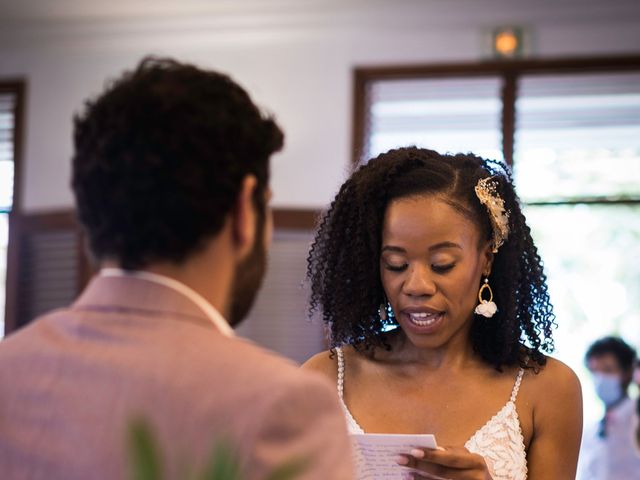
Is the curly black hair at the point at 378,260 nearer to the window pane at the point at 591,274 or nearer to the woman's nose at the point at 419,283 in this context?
the woman's nose at the point at 419,283

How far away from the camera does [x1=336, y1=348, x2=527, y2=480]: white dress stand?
2.34 metres

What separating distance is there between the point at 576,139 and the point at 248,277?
5.40 metres

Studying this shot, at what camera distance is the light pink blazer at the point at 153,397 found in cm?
106

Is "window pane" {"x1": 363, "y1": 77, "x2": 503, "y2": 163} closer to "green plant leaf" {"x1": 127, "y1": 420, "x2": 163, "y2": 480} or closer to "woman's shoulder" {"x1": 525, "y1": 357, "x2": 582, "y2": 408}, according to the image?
"woman's shoulder" {"x1": 525, "y1": 357, "x2": 582, "y2": 408}

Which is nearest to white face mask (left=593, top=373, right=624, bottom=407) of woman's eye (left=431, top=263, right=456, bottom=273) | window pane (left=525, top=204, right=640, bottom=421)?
window pane (left=525, top=204, right=640, bottom=421)

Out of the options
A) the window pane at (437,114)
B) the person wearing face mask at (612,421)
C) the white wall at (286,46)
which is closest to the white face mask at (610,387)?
the person wearing face mask at (612,421)

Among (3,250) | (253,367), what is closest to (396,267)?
(253,367)

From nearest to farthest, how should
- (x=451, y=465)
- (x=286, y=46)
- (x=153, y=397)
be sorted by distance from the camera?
1. (x=153, y=397)
2. (x=451, y=465)
3. (x=286, y=46)

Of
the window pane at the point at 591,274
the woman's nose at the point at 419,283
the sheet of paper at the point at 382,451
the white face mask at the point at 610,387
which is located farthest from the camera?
the window pane at the point at 591,274

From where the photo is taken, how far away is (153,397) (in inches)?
42.2

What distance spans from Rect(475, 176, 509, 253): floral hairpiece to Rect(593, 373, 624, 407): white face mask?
3.74m

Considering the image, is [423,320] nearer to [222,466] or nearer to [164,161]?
[164,161]

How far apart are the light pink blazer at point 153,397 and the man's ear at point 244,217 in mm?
91

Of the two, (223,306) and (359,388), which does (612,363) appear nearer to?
(359,388)
